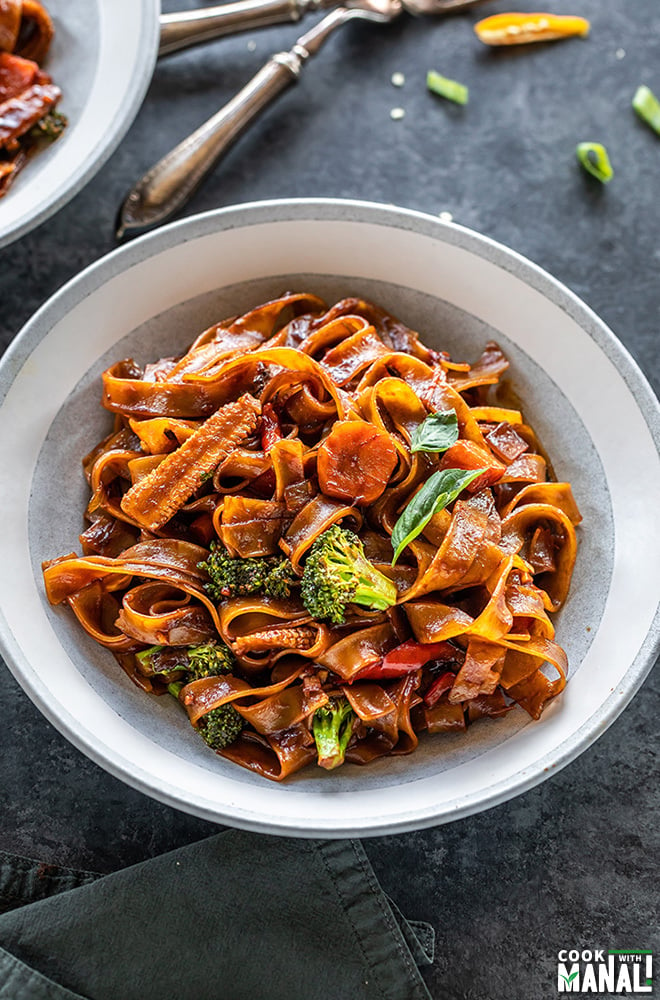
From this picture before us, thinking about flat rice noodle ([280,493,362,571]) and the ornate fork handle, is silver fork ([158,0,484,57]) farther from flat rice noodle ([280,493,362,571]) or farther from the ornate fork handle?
flat rice noodle ([280,493,362,571])

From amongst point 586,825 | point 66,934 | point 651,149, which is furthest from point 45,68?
point 586,825

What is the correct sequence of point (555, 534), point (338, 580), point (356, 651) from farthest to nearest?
point (555, 534) → point (356, 651) → point (338, 580)

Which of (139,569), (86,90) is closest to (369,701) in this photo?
(139,569)

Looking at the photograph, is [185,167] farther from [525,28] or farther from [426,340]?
[525,28]

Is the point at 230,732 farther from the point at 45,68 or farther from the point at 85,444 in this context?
the point at 45,68

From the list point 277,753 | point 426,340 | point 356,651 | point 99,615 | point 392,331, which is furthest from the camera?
point 426,340

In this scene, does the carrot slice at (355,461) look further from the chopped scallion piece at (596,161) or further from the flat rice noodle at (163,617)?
the chopped scallion piece at (596,161)
